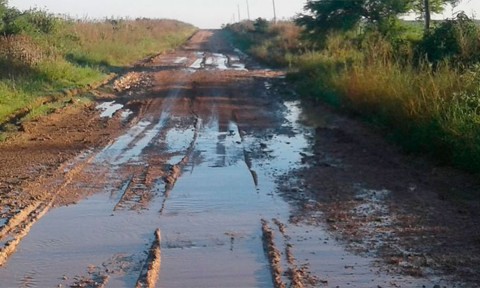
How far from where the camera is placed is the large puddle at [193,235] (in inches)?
252

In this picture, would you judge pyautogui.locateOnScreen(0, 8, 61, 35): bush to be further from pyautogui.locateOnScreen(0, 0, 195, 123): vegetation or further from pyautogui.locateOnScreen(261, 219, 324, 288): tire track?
pyautogui.locateOnScreen(261, 219, 324, 288): tire track

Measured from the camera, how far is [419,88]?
13.5 metres

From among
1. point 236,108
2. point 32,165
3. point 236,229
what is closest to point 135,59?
point 236,108

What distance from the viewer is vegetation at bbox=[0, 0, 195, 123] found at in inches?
815

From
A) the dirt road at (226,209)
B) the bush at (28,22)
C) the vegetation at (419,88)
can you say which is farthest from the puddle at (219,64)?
the dirt road at (226,209)

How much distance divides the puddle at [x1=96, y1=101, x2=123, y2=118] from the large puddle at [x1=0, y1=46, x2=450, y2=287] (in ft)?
19.3

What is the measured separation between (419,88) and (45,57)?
16.1 meters

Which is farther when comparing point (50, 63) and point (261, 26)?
point (261, 26)

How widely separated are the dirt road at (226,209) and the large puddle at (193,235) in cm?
2

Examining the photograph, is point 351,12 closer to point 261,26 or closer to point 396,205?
point 396,205

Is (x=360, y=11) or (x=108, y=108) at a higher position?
(x=360, y=11)

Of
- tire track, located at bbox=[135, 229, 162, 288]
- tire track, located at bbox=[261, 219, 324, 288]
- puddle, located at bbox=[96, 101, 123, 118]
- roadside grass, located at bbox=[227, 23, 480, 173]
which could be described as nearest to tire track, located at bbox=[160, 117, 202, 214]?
tire track, located at bbox=[135, 229, 162, 288]

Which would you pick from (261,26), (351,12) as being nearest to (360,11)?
(351,12)

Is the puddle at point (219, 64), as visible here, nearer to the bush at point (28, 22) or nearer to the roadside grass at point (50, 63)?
the roadside grass at point (50, 63)
